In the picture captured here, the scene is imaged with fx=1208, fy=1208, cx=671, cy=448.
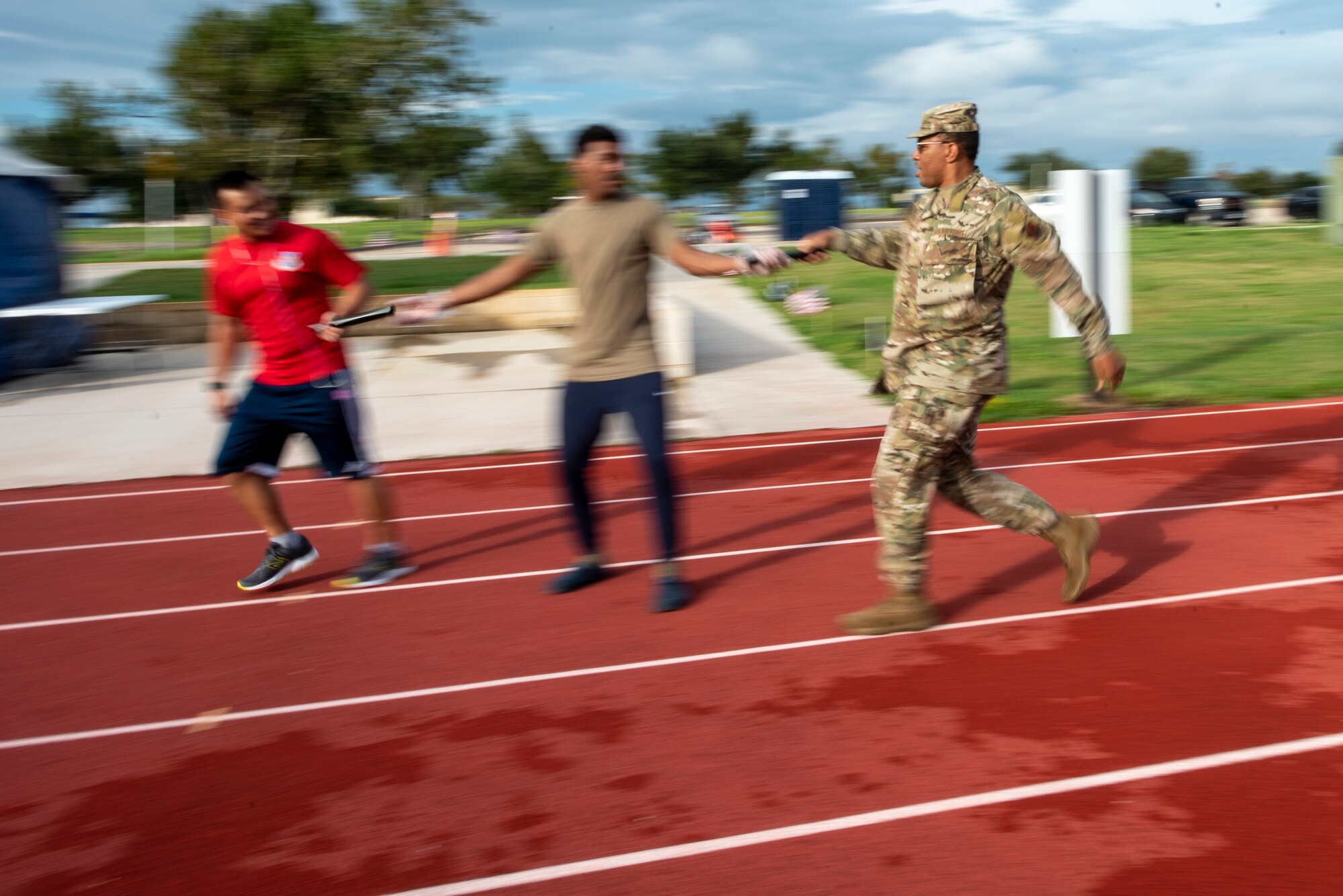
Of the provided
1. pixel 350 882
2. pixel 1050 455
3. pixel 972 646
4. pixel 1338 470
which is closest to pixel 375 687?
pixel 350 882

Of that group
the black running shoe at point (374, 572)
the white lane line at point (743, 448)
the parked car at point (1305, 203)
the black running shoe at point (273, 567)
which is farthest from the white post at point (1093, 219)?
the parked car at point (1305, 203)

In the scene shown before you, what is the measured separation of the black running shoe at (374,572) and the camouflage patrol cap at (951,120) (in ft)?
10.9

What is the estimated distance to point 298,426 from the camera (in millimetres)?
5586

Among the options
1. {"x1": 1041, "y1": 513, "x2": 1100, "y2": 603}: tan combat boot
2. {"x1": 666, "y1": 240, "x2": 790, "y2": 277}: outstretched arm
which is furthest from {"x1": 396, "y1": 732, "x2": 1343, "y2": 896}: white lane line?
{"x1": 666, "y1": 240, "x2": 790, "y2": 277}: outstretched arm

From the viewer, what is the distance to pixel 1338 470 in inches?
302

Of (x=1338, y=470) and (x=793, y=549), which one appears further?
(x=1338, y=470)

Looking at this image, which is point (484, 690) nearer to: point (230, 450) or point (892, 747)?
point (892, 747)

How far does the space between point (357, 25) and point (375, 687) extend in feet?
66.8

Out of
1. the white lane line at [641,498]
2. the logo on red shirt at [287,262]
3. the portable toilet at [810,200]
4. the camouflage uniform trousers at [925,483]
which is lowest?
the white lane line at [641,498]

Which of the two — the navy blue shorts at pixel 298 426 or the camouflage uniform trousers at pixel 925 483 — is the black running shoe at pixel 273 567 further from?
the camouflage uniform trousers at pixel 925 483

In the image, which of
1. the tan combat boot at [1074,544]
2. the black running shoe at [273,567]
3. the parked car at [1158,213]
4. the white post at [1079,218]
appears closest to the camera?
the tan combat boot at [1074,544]

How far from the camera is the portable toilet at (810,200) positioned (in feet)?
91.1

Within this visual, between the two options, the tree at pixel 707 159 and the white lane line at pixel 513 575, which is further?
the tree at pixel 707 159

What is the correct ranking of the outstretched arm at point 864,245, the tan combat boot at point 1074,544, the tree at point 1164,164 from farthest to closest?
the tree at point 1164,164 → the tan combat boot at point 1074,544 → the outstretched arm at point 864,245
